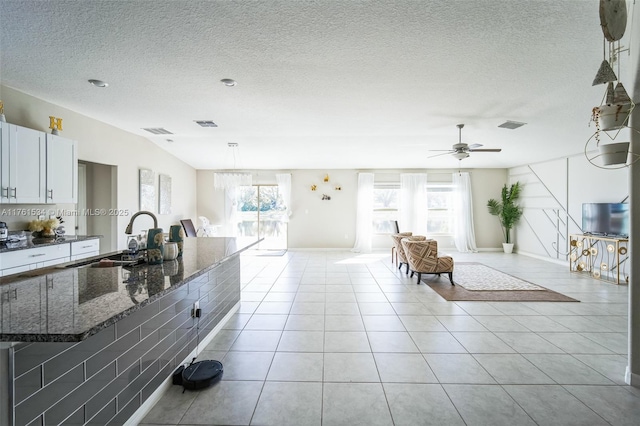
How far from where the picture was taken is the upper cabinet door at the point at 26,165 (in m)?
3.15

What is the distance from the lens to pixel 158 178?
6.64 m

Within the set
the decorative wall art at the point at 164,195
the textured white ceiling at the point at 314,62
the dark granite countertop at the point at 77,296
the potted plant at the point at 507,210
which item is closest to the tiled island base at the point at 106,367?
the dark granite countertop at the point at 77,296

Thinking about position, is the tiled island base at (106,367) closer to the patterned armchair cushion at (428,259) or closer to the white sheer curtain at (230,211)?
the patterned armchair cushion at (428,259)

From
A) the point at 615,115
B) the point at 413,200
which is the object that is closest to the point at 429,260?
the point at 615,115

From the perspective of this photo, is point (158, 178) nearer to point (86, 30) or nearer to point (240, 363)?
point (86, 30)

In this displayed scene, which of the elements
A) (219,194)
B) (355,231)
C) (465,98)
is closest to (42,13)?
(465,98)

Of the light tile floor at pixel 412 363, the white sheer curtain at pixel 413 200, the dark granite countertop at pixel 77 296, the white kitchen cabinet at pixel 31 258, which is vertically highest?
the white sheer curtain at pixel 413 200

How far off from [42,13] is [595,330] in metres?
5.79

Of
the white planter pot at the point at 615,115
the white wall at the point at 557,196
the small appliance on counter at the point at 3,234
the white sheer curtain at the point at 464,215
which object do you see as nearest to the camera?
the white planter pot at the point at 615,115

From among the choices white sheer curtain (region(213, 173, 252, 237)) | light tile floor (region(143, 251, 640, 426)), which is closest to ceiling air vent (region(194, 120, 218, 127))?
light tile floor (region(143, 251, 640, 426))

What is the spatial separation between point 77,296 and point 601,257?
25.5 feet

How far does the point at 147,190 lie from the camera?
6133 mm

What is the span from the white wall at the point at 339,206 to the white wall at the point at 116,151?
5.78 ft

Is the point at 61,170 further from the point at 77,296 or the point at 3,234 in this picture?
the point at 77,296
